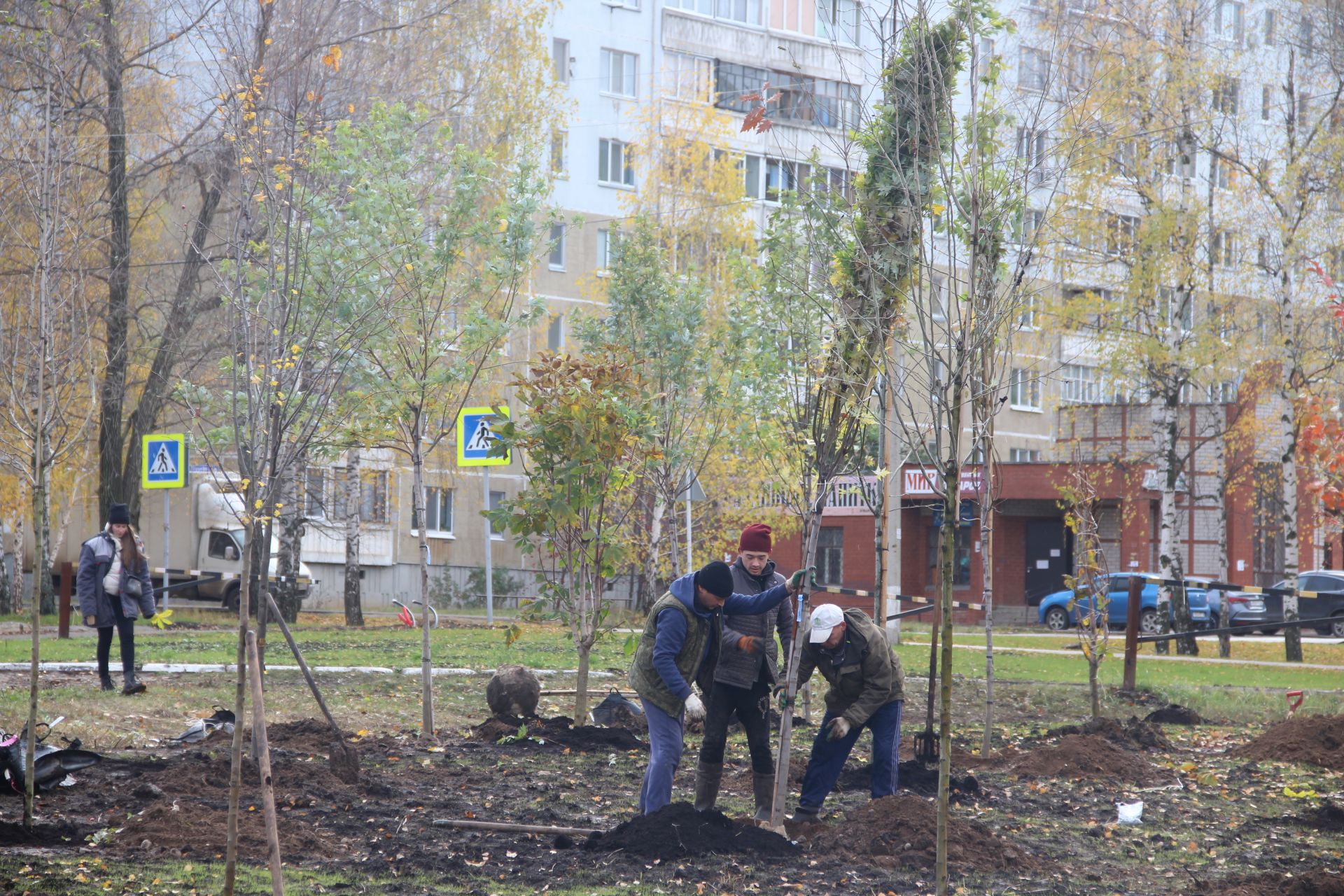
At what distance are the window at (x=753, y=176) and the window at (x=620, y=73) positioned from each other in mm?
4341

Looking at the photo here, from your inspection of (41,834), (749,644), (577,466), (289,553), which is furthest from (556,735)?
(289,553)

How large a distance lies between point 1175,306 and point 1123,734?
15094 mm

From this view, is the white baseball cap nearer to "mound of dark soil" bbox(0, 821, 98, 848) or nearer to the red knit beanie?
the red knit beanie

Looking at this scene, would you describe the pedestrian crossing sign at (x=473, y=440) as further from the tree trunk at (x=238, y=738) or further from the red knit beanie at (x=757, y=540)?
the tree trunk at (x=238, y=738)

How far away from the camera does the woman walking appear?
12133 millimetres

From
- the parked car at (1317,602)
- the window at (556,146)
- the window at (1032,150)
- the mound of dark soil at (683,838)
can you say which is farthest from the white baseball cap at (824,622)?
the parked car at (1317,602)

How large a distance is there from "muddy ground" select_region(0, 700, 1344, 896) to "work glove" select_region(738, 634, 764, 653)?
0.93 meters

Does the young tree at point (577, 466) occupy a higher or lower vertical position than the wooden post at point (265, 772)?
higher

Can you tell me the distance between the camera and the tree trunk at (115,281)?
21.2 m

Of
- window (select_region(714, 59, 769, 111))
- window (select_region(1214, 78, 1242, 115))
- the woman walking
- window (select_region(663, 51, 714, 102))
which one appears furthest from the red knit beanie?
window (select_region(714, 59, 769, 111))

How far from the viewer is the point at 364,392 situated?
12969 millimetres

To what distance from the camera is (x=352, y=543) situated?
102 ft

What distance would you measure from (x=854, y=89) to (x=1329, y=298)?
7.05 meters

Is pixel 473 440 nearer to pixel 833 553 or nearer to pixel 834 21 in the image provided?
pixel 834 21
